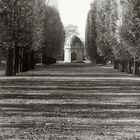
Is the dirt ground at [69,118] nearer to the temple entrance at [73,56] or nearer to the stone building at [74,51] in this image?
the temple entrance at [73,56]

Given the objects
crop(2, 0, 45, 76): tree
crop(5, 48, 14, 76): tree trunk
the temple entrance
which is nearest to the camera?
crop(2, 0, 45, 76): tree

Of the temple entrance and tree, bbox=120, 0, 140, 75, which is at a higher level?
tree, bbox=120, 0, 140, 75

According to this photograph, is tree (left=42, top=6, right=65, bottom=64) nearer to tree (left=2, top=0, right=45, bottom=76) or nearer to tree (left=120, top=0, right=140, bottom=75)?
tree (left=2, top=0, right=45, bottom=76)

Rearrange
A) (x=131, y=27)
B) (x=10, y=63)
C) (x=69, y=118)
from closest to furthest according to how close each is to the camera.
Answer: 1. (x=69, y=118)
2. (x=10, y=63)
3. (x=131, y=27)

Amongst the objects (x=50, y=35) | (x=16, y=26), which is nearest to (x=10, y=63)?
(x=16, y=26)

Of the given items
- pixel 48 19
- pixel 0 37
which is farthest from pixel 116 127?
pixel 48 19

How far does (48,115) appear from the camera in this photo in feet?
49.7

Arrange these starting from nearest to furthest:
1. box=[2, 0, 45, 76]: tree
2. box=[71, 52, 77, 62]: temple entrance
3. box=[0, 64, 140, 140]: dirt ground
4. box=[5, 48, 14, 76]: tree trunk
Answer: box=[0, 64, 140, 140]: dirt ground < box=[2, 0, 45, 76]: tree < box=[5, 48, 14, 76]: tree trunk < box=[71, 52, 77, 62]: temple entrance

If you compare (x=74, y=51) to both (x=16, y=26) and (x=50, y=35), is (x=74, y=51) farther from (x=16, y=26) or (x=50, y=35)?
(x=16, y=26)

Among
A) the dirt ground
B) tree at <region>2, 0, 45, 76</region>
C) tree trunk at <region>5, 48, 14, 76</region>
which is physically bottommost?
the dirt ground

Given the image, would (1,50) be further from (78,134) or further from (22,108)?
(78,134)

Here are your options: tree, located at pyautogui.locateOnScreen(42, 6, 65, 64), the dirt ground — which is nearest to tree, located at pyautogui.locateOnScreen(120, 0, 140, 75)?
the dirt ground

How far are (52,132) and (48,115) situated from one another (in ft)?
11.5

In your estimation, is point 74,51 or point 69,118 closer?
point 69,118
